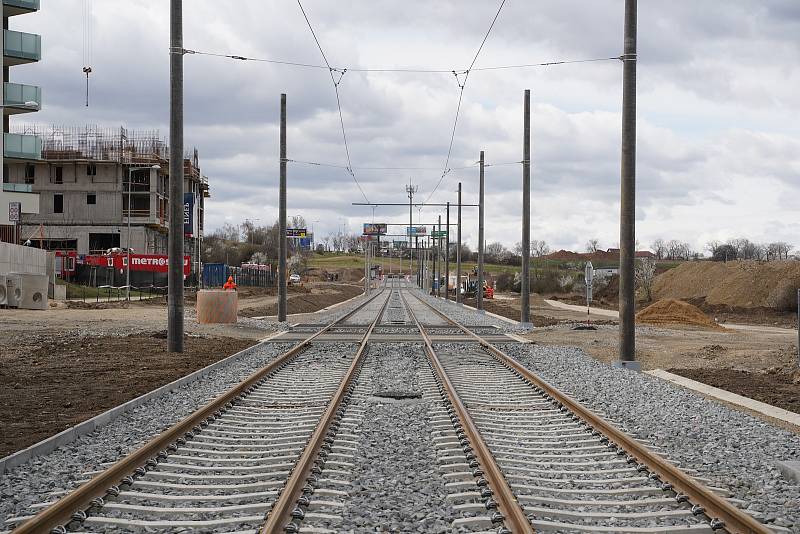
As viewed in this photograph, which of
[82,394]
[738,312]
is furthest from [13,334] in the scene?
[738,312]

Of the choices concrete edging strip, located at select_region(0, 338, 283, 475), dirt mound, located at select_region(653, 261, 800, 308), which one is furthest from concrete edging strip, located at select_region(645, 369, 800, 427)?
dirt mound, located at select_region(653, 261, 800, 308)

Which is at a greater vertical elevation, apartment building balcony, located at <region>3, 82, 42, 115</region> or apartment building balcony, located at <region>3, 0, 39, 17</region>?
apartment building balcony, located at <region>3, 0, 39, 17</region>

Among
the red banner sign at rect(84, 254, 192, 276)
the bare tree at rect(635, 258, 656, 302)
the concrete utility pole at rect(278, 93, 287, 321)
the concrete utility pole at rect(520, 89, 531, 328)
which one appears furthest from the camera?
the red banner sign at rect(84, 254, 192, 276)

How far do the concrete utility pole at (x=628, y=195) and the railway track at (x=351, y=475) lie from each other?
17.2 feet

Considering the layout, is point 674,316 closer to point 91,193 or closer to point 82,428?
point 82,428

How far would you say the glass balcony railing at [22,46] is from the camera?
58.8m

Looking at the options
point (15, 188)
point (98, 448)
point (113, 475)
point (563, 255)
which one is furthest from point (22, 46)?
point (563, 255)

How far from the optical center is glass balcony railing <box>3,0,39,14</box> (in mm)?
58344

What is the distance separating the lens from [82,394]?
42.3ft

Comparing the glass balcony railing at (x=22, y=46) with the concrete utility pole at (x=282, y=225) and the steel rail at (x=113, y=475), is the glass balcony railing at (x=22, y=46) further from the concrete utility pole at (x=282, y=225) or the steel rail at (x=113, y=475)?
the steel rail at (x=113, y=475)

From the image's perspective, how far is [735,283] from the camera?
5378cm

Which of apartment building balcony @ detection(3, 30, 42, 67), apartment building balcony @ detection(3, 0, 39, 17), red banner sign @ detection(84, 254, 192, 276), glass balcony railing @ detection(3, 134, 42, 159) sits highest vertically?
apartment building balcony @ detection(3, 0, 39, 17)

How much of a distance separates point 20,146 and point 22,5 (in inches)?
365

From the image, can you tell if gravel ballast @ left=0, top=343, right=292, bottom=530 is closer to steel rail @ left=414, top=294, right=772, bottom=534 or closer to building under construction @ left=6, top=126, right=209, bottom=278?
steel rail @ left=414, top=294, right=772, bottom=534
